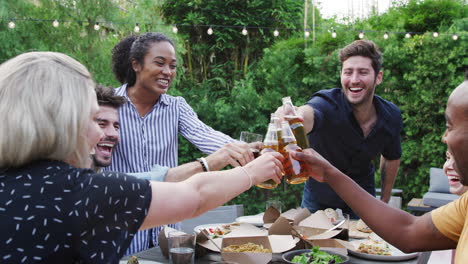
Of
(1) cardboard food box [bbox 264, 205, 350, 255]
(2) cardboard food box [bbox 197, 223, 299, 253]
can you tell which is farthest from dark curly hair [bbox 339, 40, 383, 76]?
(2) cardboard food box [bbox 197, 223, 299, 253]

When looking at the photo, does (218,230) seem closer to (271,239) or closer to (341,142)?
(271,239)

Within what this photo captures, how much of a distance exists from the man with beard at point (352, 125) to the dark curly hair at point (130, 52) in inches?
41.9

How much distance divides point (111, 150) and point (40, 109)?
4.42 feet

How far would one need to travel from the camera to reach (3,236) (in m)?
1.04

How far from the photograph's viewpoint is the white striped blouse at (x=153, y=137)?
243 centimetres

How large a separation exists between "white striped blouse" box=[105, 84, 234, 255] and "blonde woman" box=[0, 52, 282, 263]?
122 centimetres

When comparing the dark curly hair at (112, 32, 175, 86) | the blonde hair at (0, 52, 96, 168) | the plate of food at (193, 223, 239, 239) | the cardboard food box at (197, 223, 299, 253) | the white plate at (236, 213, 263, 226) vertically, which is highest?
the dark curly hair at (112, 32, 175, 86)

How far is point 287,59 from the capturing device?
5691 millimetres

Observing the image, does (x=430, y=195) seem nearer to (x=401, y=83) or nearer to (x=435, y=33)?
(x=401, y=83)

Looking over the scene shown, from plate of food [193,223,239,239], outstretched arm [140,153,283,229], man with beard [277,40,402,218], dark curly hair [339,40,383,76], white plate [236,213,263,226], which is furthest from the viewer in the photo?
dark curly hair [339,40,383,76]

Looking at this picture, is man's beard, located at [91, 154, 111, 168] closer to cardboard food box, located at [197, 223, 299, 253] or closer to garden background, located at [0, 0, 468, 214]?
cardboard food box, located at [197, 223, 299, 253]

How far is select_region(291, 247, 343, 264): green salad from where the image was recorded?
1.73m

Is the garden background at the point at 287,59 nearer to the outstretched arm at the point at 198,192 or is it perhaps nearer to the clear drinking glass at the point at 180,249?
the clear drinking glass at the point at 180,249

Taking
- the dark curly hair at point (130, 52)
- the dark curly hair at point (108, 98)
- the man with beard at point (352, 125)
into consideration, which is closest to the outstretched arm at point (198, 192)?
the dark curly hair at point (108, 98)
